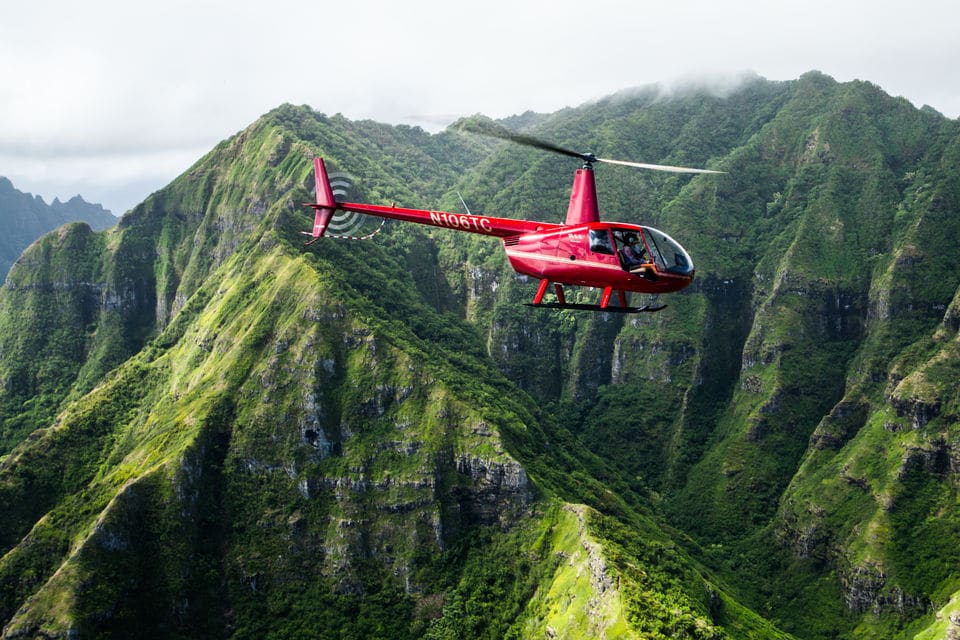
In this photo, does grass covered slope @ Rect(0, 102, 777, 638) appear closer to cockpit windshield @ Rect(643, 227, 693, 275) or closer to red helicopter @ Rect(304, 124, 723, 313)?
red helicopter @ Rect(304, 124, 723, 313)

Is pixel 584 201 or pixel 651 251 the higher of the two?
pixel 584 201

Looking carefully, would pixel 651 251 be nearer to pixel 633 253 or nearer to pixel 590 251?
pixel 633 253

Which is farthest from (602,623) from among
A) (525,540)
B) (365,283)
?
(365,283)

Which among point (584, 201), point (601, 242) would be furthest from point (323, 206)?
point (601, 242)

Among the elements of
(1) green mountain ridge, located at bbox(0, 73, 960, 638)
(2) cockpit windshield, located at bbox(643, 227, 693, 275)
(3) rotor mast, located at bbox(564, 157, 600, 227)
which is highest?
(3) rotor mast, located at bbox(564, 157, 600, 227)

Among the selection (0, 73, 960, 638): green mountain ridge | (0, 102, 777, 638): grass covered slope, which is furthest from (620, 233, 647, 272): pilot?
(0, 102, 777, 638): grass covered slope

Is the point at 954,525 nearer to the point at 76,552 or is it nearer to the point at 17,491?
the point at 76,552

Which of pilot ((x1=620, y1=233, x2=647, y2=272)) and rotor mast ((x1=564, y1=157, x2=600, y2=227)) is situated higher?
rotor mast ((x1=564, y1=157, x2=600, y2=227))
